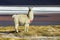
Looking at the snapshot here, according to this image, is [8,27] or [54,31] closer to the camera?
[54,31]

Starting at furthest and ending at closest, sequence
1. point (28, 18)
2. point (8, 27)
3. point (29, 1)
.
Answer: point (29, 1), point (8, 27), point (28, 18)

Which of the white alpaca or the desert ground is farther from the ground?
the white alpaca

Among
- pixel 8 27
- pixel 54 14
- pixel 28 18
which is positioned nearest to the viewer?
pixel 28 18

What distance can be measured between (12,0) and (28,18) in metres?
3.97

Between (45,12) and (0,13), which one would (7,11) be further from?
(45,12)

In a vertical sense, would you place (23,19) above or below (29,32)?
above

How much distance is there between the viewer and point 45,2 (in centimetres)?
686

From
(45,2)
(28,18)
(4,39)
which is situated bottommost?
(45,2)

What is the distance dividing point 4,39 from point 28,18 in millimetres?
462

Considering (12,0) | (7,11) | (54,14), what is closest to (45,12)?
(54,14)

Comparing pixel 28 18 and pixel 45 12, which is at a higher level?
pixel 28 18

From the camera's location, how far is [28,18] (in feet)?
10.1

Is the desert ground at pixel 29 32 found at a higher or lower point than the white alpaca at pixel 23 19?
lower

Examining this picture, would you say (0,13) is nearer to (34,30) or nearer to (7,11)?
(7,11)
